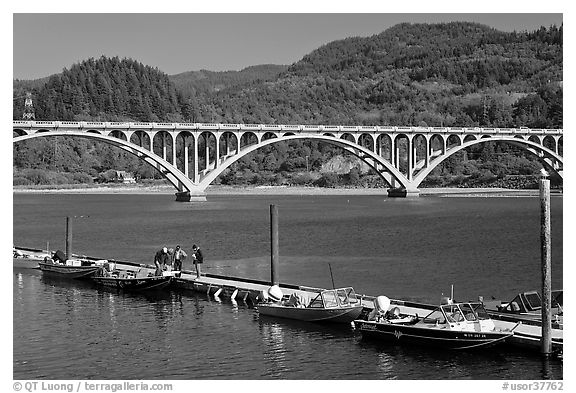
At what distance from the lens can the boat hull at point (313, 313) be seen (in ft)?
91.1

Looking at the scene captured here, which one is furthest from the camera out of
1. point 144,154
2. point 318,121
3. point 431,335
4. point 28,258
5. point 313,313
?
point 318,121

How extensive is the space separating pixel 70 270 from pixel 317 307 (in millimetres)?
14936

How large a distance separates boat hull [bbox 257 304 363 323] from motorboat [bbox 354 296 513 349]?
1234mm

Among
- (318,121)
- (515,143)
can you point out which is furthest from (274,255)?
(318,121)

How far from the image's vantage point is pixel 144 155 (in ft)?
301

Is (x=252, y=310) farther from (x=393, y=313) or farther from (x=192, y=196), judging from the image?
(x=192, y=196)

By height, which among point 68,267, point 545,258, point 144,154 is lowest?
point 68,267

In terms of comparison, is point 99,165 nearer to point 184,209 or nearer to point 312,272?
point 184,209

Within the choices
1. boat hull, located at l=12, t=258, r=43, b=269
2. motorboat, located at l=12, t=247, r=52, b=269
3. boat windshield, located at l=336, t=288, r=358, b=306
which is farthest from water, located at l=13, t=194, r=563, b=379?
motorboat, located at l=12, t=247, r=52, b=269

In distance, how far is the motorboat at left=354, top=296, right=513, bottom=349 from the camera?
24.0 metres

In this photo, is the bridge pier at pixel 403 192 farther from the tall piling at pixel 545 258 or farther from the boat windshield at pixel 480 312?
the tall piling at pixel 545 258

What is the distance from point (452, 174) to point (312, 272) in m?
112

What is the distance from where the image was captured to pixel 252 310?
3094cm
